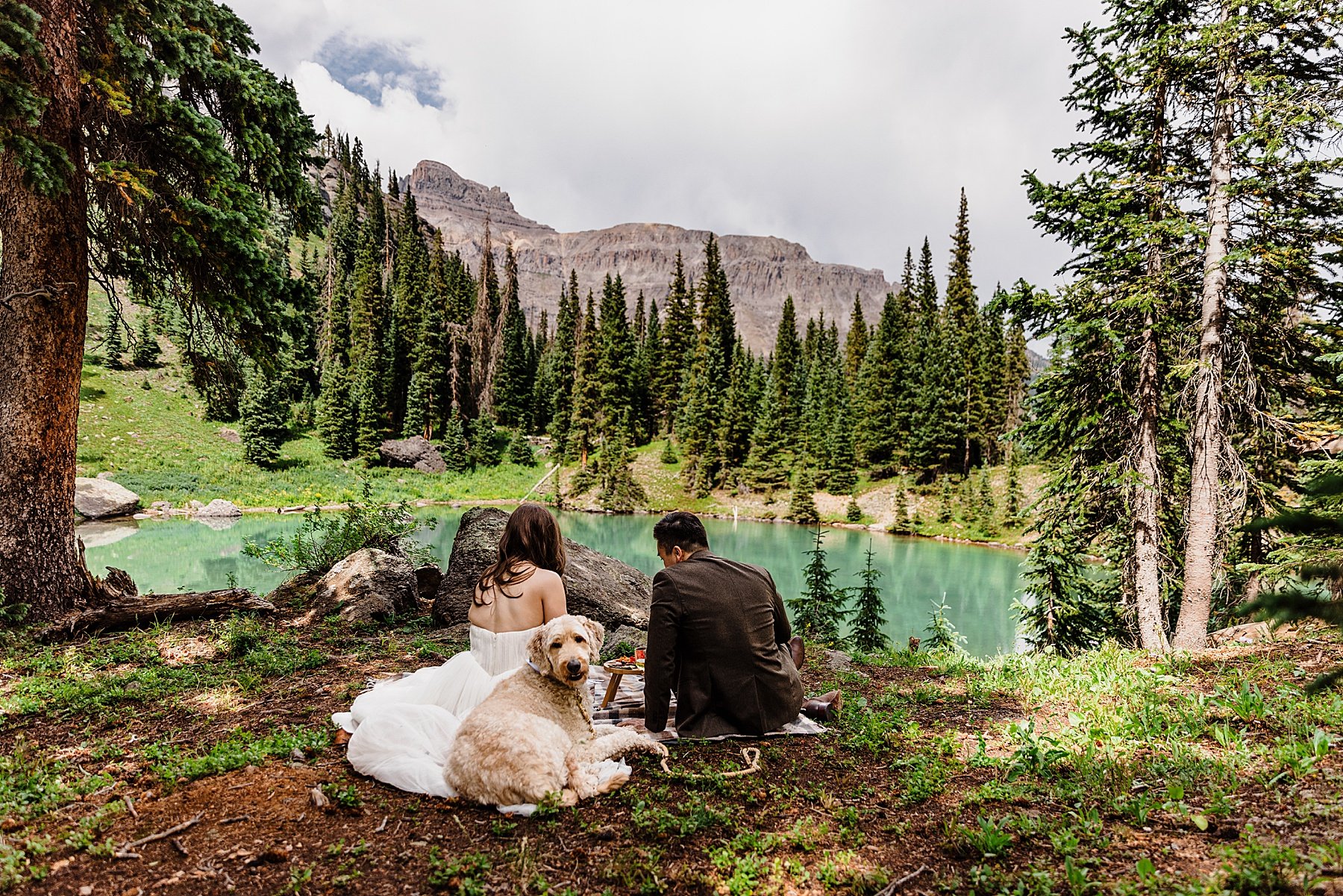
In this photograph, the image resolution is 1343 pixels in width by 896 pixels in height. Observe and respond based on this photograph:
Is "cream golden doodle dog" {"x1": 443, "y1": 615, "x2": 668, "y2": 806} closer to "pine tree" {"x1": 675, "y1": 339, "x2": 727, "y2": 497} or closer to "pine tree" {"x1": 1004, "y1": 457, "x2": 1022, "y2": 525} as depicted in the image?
"pine tree" {"x1": 1004, "y1": 457, "x2": 1022, "y2": 525}

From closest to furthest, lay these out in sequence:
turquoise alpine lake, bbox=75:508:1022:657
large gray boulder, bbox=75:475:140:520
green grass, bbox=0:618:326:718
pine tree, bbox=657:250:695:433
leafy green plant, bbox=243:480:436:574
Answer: green grass, bbox=0:618:326:718
leafy green plant, bbox=243:480:436:574
turquoise alpine lake, bbox=75:508:1022:657
large gray boulder, bbox=75:475:140:520
pine tree, bbox=657:250:695:433

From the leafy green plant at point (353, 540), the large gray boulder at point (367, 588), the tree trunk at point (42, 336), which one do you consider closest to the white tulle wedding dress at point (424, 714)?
the large gray boulder at point (367, 588)

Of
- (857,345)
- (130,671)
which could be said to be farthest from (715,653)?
(857,345)

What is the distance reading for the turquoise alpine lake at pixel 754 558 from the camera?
14.5 metres

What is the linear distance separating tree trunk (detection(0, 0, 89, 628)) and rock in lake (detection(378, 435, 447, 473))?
122 ft

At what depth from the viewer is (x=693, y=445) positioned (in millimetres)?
41531

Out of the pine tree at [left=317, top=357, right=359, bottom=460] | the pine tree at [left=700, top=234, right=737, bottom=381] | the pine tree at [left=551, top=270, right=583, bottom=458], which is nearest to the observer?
the pine tree at [left=317, top=357, right=359, bottom=460]

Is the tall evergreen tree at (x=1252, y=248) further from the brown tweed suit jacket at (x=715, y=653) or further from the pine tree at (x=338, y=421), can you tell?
the pine tree at (x=338, y=421)

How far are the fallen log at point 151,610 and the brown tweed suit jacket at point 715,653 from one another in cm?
557

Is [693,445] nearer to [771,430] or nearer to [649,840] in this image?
[771,430]

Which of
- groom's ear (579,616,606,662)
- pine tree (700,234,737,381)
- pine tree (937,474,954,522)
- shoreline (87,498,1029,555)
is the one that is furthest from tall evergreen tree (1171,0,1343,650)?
pine tree (700,234,737,381)

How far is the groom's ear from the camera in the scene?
3473 millimetres

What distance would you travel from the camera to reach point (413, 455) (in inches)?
1676

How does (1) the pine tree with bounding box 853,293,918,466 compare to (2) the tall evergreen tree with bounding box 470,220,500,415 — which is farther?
(2) the tall evergreen tree with bounding box 470,220,500,415
